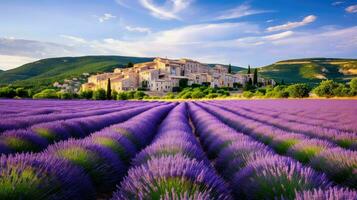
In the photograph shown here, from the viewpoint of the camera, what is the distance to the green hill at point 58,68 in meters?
139

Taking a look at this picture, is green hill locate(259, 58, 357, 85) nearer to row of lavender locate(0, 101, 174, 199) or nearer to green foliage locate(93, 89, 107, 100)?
green foliage locate(93, 89, 107, 100)

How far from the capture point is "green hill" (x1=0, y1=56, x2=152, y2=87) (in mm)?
139062

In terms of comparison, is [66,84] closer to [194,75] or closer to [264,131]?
[194,75]

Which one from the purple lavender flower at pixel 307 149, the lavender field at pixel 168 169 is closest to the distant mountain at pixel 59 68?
the lavender field at pixel 168 169

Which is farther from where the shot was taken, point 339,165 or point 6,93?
point 6,93

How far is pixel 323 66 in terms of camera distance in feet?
560

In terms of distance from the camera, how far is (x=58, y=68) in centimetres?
15950

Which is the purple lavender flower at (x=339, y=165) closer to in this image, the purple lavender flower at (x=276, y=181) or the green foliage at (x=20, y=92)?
the purple lavender flower at (x=276, y=181)

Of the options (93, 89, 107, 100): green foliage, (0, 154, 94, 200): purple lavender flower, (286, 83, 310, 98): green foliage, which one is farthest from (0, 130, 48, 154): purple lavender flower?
(93, 89, 107, 100): green foliage

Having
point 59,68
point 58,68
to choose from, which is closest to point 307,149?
point 59,68

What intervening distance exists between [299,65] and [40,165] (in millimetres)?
194451

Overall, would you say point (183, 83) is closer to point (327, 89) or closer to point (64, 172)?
point (327, 89)

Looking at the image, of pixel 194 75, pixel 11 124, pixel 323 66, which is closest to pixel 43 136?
pixel 11 124

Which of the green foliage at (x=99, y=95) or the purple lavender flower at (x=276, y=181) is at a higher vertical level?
the purple lavender flower at (x=276, y=181)
